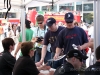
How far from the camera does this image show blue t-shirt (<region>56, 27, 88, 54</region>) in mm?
3180

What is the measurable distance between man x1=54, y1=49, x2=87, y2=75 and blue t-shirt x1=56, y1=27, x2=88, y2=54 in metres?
0.95

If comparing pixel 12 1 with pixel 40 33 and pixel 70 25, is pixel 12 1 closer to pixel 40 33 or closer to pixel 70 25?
pixel 40 33

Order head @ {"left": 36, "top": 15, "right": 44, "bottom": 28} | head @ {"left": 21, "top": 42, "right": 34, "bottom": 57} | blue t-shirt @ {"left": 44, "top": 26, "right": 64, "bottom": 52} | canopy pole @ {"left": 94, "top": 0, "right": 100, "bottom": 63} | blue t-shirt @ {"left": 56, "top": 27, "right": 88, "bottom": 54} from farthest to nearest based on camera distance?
head @ {"left": 36, "top": 15, "right": 44, "bottom": 28} → blue t-shirt @ {"left": 44, "top": 26, "right": 64, "bottom": 52} → blue t-shirt @ {"left": 56, "top": 27, "right": 88, "bottom": 54} → canopy pole @ {"left": 94, "top": 0, "right": 100, "bottom": 63} → head @ {"left": 21, "top": 42, "right": 34, "bottom": 57}

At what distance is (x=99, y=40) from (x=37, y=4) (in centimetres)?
144

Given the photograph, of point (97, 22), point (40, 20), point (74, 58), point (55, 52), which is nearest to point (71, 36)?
point (97, 22)

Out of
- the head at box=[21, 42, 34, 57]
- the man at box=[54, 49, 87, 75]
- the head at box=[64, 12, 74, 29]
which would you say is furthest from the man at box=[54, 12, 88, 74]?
the man at box=[54, 49, 87, 75]

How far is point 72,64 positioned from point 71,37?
105 centimetres

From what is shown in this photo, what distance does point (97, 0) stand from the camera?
294 centimetres

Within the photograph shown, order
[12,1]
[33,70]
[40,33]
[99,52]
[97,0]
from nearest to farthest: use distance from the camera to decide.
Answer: [99,52], [33,70], [97,0], [12,1], [40,33]

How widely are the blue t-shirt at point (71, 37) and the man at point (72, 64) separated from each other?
0.95 meters

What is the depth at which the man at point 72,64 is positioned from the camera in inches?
81.4

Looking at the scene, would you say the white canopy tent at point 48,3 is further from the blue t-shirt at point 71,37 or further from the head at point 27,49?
the head at point 27,49

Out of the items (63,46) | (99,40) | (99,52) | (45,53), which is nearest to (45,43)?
(45,53)

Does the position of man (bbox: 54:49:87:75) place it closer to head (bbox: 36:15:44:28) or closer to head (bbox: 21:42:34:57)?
head (bbox: 21:42:34:57)
